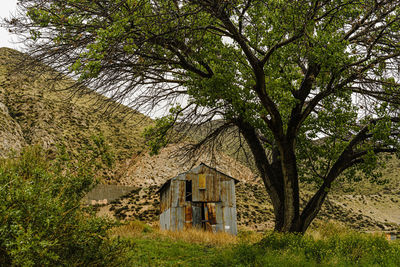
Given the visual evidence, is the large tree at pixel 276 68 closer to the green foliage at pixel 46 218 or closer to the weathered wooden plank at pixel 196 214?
the green foliage at pixel 46 218

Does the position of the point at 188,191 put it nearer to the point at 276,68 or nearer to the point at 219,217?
the point at 219,217

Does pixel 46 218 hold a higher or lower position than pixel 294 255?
higher

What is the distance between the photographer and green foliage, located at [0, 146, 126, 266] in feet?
11.9

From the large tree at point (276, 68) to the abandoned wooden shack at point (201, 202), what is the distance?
42.4 ft

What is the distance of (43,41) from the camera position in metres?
8.01

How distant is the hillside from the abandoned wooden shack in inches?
467

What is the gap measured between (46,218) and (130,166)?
49.6 m

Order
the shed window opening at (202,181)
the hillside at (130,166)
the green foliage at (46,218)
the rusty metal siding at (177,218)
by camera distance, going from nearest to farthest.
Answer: the green foliage at (46,218), the rusty metal siding at (177,218), the shed window opening at (202,181), the hillside at (130,166)

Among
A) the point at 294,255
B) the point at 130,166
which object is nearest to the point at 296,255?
the point at 294,255

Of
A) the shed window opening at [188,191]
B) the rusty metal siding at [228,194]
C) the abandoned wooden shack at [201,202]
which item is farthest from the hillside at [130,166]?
the rusty metal siding at [228,194]

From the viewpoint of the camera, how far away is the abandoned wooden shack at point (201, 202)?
75.6 feet

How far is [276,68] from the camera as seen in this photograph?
9734 mm

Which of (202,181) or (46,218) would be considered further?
(202,181)

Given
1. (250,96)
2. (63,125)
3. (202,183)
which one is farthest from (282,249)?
(63,125)
